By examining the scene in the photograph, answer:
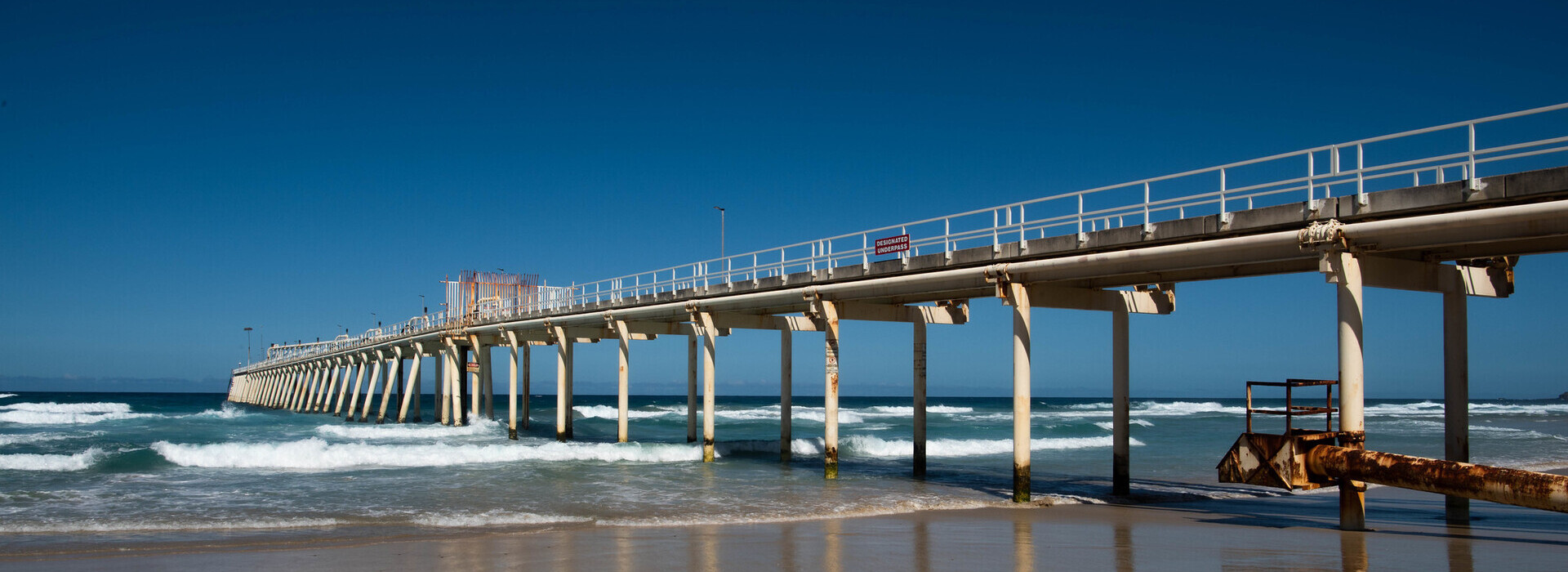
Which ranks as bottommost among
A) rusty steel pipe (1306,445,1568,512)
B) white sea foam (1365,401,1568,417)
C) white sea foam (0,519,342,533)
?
white sea foam (1365,401,1568,417)

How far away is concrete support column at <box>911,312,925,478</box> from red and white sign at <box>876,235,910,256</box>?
320 centimetres

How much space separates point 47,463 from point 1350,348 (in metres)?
32.0

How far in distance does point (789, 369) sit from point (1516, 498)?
63.6 feet

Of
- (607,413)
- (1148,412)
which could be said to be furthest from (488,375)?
(1148,412)

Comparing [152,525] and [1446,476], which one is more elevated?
[1446,476]

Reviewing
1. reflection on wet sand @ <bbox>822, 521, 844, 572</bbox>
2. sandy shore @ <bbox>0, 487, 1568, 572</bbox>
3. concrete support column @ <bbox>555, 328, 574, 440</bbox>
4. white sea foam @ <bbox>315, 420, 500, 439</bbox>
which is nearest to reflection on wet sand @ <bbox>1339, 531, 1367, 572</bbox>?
sandy shore @ <bbox>0, 487, 1568, 572</bbox>

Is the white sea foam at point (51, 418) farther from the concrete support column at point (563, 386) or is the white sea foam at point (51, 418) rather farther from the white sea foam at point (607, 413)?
the concrete support column at point (563, 386)

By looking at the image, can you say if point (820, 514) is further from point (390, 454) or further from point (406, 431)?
point (406, 431)

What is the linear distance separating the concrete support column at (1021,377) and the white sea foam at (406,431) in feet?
101

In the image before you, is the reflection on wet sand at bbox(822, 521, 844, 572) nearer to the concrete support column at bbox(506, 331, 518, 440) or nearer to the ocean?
the ocean

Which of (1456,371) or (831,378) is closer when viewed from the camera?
(1456,371)

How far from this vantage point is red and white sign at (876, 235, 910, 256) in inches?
835

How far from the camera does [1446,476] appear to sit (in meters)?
11.9

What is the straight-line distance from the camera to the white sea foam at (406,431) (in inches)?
1715
